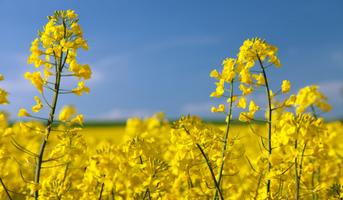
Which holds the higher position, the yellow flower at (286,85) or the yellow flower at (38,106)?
the yellow flower at (286,85)

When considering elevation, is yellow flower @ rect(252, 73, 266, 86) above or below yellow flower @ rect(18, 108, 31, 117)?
above

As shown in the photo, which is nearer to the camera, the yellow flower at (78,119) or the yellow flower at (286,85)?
the yellow flower at (286,85)

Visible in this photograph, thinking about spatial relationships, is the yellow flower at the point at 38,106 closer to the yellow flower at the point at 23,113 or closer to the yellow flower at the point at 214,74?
the yellow flower at the point at 23,113

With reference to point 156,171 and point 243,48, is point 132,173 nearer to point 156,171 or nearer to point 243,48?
point 156,171

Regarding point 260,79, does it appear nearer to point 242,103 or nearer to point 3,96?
point 242,103

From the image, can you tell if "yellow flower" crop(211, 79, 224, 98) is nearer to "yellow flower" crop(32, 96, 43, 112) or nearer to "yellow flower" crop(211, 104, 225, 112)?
"yellow flower" crop(211, 104, 225, 112)

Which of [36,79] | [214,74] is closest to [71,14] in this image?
[36,79]

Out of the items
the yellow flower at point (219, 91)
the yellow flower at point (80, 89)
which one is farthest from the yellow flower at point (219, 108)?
the yellow flower at point (80, 89)

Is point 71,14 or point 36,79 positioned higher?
point 71,14

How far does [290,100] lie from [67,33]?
1.96 metres

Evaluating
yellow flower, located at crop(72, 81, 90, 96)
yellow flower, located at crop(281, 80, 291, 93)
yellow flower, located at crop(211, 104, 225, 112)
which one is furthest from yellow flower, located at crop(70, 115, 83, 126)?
yellow flower, located at crop(281, 80, 291, 93)

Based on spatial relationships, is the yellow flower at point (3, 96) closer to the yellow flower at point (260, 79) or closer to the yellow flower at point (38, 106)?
the yellow flower at point (38, 106)

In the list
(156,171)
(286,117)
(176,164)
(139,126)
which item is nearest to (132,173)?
(156,171)

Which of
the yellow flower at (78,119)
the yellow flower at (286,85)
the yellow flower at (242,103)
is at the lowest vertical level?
the yellow flower at (78,119)
